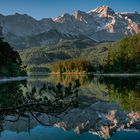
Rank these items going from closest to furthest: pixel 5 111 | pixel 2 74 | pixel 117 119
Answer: pixel 5 111 < pixel 117 119 < pixel 2 74

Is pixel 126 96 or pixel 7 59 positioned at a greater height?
pixel 7 59

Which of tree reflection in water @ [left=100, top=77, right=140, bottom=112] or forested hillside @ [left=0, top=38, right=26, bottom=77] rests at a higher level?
forested hillside @ [left=0, top=38, right=26, bottom=77]

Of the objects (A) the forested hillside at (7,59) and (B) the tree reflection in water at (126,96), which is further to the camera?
(A) the forested hillside at (7,59)

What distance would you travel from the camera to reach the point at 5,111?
12789 mm

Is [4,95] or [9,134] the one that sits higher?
[4,95]

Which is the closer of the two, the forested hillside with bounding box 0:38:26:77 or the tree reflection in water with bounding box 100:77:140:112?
the tree reflection in water with bounding box 100:77:140:112

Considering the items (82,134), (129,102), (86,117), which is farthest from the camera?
(129,102)

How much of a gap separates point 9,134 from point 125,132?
10028mm

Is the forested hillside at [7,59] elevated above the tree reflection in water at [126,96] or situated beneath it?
elevated above

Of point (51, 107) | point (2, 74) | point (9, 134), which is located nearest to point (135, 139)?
point (9, 134)

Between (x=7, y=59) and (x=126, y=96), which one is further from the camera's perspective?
(x=126, y=96)

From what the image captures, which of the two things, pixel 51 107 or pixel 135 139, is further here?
pixel 135 139

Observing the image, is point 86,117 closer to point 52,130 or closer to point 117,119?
point 117,119

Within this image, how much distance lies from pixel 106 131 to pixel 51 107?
2157 centimetres
